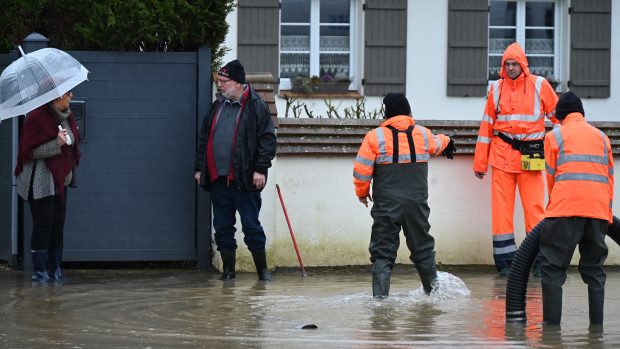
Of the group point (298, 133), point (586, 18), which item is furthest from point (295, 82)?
point (298, 133)

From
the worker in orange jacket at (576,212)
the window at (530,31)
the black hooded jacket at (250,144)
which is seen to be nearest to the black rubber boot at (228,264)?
the black hooded jacket at (250,144)

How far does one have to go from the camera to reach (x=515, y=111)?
12742 mm

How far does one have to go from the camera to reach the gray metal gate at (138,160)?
12711 mm

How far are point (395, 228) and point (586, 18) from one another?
417 inches

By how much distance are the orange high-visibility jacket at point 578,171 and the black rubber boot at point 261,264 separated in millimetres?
3279

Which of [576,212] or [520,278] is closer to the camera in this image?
[576,212]

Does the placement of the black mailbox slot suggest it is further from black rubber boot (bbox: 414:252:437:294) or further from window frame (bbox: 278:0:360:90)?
window frame (bbox: 278:0:360:90)

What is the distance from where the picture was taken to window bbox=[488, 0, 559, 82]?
20.9 meters

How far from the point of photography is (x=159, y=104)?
503 inches

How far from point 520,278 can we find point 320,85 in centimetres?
1062

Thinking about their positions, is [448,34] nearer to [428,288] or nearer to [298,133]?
[298,133]

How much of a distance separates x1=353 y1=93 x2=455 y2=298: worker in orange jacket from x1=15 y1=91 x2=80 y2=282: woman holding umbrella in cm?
245

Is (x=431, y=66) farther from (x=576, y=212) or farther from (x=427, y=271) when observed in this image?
(x=576, y=212)

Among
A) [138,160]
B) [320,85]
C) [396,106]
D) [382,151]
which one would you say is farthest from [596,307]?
[320,85]
